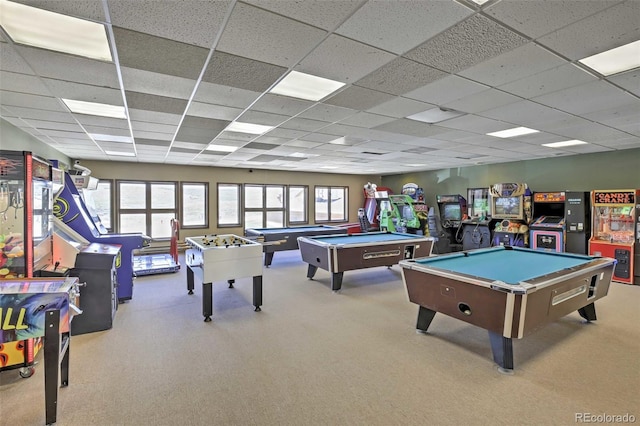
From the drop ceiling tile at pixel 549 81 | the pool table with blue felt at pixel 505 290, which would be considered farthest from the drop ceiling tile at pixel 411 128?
the pool table with blue felt at pixel 505 290

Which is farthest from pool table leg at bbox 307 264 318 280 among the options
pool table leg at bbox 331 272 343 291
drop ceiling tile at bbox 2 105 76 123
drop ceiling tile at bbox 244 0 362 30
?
drop ceiling tile at bbox 244 0 362 30

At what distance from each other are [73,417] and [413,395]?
2.26 meters

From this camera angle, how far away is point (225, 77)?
2545 millimetres

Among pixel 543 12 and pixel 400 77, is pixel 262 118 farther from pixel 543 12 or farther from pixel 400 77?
pixel 543 12

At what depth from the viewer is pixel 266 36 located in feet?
6.28

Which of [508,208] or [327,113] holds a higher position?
[327,113]

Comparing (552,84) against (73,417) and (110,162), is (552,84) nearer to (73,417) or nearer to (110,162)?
(73,417)

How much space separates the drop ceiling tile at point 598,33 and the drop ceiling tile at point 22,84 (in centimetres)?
386

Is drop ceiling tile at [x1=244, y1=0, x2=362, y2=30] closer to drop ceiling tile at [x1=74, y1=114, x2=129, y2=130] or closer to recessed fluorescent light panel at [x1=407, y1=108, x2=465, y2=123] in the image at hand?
recessed fluorescent light panel at [x1=407, y1=108, x2=465, y2=123]

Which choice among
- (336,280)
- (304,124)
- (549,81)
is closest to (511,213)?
(336,280)

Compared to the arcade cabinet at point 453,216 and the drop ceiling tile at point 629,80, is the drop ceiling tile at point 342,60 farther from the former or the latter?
the arcade cabinet at point 453,216

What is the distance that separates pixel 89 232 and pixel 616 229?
27.9 ft

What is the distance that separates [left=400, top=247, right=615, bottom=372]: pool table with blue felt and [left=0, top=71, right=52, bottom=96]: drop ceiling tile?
A: 381 cm

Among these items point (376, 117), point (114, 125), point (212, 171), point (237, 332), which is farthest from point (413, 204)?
point (114, 125)
